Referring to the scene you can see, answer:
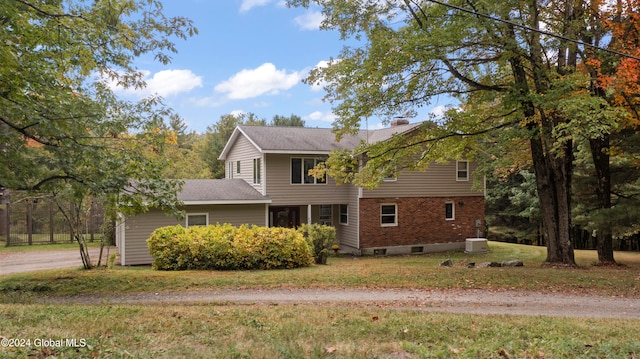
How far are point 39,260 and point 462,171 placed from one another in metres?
21.5

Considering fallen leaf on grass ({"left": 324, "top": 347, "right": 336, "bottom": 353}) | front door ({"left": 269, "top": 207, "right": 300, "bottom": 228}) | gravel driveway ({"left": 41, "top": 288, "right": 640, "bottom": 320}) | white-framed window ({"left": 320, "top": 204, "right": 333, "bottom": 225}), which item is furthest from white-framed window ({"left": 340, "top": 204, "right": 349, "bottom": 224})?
fallen leaf on grass ({"left": 324, "top": 347, "right": 336, "bottom": 353})

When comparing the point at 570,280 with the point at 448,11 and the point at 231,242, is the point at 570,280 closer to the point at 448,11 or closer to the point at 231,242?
the point at 448,11

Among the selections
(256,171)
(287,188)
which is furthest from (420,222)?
(256,171)

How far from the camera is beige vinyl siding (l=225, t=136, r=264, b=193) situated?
73.3 feet

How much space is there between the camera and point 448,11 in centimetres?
1148

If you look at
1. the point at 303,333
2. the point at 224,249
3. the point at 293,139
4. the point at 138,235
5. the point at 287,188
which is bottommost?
the point at 303,333

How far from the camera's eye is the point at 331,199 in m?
22.6

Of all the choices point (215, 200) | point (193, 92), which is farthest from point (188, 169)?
point (215, 200)

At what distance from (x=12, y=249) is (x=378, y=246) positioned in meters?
19.0

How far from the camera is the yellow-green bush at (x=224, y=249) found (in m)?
13.8

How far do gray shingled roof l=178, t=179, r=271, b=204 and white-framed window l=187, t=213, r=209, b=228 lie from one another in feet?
2.84

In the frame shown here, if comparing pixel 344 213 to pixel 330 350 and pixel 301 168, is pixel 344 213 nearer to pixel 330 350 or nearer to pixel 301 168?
pixel 301 168

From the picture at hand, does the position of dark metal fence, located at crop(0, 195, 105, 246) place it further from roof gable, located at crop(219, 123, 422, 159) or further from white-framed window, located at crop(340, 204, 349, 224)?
white-framed window, located at crop(340, 204, 349, 224)

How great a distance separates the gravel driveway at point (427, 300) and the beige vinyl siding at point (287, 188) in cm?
1130
